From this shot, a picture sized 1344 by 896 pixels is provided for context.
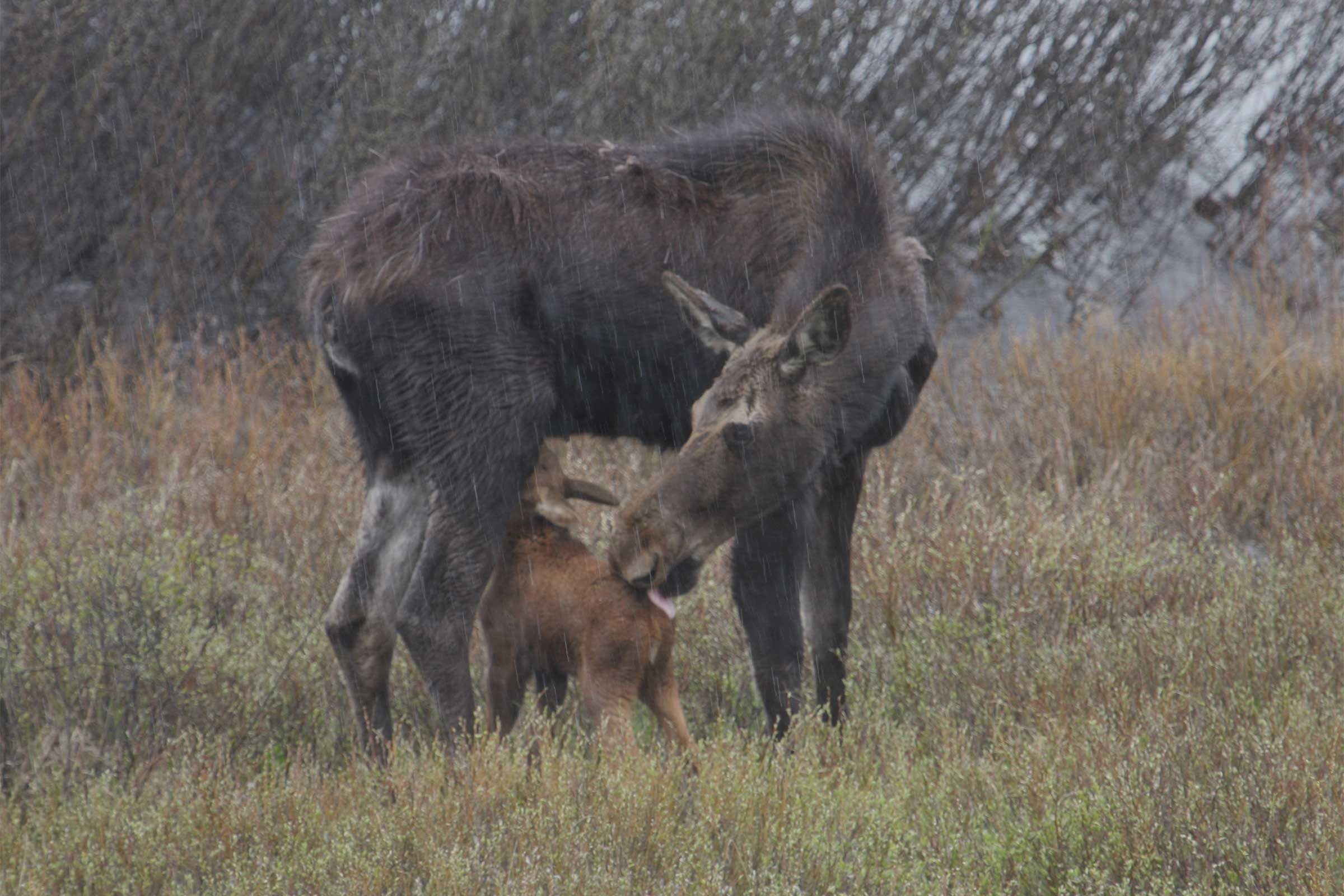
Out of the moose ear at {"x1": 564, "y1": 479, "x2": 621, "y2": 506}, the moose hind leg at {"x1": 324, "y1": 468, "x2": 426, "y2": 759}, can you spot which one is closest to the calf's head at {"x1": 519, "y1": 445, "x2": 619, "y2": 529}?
the moose ear at {"x1": 564, "y1": 479, "x2": 621, "y2": 506}

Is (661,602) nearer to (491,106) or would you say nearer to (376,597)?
(376,597)

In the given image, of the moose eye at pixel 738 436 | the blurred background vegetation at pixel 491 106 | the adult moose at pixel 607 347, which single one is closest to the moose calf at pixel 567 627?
the adult moose at pixel 607 347

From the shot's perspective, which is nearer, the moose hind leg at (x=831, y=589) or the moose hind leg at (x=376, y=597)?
the moose hind leg at (x=376, y=597)

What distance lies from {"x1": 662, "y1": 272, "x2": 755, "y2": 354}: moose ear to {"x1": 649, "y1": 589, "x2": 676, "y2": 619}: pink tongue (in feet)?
2.68

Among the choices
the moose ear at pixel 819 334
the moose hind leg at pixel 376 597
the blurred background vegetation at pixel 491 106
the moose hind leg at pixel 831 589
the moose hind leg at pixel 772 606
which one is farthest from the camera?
the blurred background vegetation at pixel 491 106

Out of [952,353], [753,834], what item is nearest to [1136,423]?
[952,353]

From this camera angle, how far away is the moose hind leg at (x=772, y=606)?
501 cm

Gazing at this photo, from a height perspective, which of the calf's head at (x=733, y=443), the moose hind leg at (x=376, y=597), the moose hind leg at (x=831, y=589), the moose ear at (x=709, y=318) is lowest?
the moose hind leg at (x=376, y=597)

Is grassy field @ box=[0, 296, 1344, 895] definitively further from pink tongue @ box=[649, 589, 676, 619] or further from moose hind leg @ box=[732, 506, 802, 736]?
pink tongue @ box=[649, 589, 676, 619]

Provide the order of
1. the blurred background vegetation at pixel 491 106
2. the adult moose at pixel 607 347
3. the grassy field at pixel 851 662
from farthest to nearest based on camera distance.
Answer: the blurred background vegetation at pixel 491 106, the adult moose at pixel 607 347, the grassy field at pixel 851 662

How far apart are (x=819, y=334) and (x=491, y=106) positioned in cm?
596

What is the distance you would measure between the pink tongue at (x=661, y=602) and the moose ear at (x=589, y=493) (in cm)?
53

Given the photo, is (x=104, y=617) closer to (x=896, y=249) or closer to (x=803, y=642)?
(x=803, y=642)

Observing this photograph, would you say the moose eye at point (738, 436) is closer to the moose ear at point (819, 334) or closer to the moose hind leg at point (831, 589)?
the moose ear at point (819, 334)
